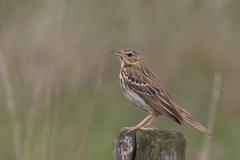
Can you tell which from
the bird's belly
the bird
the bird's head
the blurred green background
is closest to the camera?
the bird

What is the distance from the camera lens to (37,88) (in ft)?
19.9

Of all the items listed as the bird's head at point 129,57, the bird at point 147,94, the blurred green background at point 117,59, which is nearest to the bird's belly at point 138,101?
the bird at point 147,94

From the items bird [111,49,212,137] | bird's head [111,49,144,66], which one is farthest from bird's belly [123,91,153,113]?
bird's head [111,49,144,66]

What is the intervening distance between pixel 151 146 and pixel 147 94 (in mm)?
2104

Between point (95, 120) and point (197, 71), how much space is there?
2.04 meters

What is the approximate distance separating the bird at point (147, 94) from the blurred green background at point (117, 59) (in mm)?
1562

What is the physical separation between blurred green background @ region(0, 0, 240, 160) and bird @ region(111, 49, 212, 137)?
1.56 meters

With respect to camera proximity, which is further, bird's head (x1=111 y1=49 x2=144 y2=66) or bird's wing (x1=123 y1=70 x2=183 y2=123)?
bird's head (x1=111 y1=49 x2=144 y2=66)

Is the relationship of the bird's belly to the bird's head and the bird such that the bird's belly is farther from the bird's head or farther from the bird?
the bird's head

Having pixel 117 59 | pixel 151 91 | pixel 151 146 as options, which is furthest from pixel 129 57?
pixel 151 146

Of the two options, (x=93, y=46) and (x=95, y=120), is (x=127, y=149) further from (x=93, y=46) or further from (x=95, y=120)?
(x=93, y=46)

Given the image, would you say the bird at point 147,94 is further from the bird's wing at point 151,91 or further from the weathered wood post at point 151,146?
the weathered wood post at point 151,146

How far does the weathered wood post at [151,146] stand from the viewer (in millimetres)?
3926

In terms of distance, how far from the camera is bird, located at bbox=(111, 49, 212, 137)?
18.5 feet
